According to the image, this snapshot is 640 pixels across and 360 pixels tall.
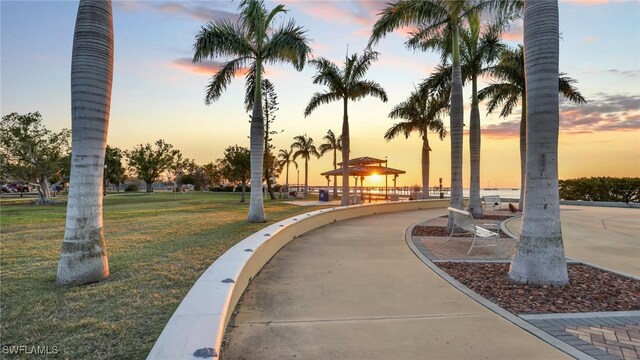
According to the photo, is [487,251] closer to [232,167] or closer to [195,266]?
[195,266]

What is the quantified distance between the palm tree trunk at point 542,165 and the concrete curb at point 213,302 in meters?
3.97

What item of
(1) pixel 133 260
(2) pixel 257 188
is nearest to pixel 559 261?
(1) pixel 133 260

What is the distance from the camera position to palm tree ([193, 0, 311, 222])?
41.3 ft

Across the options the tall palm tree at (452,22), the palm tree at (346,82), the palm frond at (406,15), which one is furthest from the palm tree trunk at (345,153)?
the palm frond at (406,15)

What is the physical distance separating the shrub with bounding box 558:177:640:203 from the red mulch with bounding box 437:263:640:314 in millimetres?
18983

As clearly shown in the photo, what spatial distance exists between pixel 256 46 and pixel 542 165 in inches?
428

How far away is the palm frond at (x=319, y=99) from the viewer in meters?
21.2

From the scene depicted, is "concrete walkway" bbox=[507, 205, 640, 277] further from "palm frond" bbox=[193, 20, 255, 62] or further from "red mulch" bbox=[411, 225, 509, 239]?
"palm frond" bbox=[193, 20, 255, 62]

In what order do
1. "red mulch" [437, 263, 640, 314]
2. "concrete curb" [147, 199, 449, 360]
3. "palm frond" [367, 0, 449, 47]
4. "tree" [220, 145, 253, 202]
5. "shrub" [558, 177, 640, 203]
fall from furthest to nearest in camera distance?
"tree" [220, 145, 253, 202] < "shrub" [558, 177, 640, 203] < "palm frond" [367, 0, 449, 47] < "red mulch" [437, 263, 640, 314] < "concrete curb" [147, 199, 449, 360]

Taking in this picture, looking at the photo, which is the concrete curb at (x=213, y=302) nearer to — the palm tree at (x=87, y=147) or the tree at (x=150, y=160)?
the palm tree at (x=87, y=147)

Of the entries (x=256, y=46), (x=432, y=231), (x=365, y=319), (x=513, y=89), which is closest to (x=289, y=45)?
(x=256, y=46)

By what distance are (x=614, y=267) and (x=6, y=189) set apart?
72.9 m

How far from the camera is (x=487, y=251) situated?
7949mm

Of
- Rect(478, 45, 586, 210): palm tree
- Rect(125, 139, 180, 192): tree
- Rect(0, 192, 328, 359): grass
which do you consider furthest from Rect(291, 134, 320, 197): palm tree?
Rect(0, 192, 328, 359): grass
